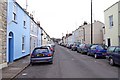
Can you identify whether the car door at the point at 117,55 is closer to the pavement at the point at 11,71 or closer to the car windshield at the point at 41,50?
the car windshield at the point at 41,50

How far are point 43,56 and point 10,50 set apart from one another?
278 centimetres

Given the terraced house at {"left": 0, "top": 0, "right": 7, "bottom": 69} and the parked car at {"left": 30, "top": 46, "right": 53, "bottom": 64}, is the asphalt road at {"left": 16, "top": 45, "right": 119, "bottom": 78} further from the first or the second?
the terraced house at {"left": 0, "top": 0, "right": 7, "bottom": 69}

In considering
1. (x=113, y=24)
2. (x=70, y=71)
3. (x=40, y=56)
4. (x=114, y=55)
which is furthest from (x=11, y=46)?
(x=113, y=24)

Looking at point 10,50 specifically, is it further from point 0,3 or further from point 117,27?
point 117,27

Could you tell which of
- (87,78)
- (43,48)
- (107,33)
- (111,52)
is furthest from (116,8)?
(87,78)

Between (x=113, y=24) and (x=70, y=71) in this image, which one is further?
(x=113, y=24)

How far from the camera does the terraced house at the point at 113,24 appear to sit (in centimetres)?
2544

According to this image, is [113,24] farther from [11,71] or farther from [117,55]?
[11,71]

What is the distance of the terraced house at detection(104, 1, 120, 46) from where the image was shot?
25.4 meters

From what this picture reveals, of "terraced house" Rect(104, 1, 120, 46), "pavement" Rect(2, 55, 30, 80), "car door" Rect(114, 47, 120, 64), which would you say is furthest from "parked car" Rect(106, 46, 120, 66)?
"terraced house" Rect(104, 1, 120, 46)

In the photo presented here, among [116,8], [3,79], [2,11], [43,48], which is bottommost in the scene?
[3,79]

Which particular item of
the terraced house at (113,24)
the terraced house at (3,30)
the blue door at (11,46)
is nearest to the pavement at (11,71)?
the terraced house at (3,30)

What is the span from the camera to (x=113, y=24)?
27172 mm

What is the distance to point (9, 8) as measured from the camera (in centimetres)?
1623
